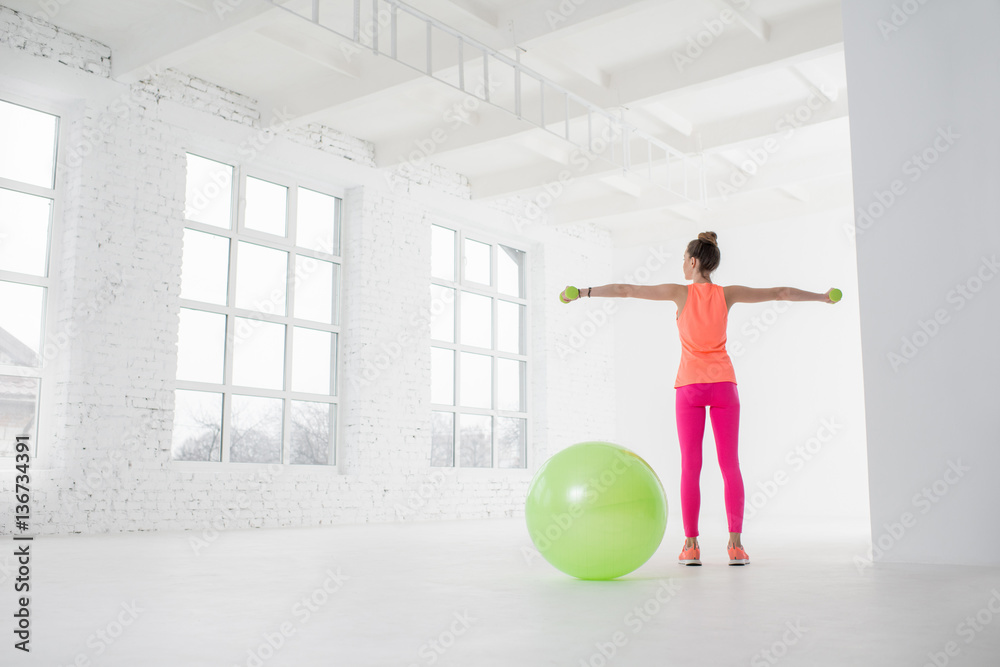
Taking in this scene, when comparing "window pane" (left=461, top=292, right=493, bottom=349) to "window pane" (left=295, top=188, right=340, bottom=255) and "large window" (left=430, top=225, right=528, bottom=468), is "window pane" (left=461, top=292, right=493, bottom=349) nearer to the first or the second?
"large window" (left=430, top=225, right=528, bottom=468)

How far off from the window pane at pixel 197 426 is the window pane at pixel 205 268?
2.67ft

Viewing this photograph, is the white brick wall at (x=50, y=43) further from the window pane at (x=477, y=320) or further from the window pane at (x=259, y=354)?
the window pane at (x=477, y=320)

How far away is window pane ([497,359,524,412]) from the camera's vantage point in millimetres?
10188

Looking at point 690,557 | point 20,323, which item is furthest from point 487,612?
point 20,323

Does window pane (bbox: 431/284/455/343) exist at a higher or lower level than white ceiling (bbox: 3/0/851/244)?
lower

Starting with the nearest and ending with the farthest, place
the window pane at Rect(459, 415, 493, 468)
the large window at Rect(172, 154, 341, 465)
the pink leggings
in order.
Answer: the pink leggings, the large window at Rect(172, 154, 341, 465), the window pane at Rect(459, 415, 493, 468)

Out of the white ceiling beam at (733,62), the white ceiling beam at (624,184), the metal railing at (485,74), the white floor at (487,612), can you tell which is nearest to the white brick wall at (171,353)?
the white ceiling beam at (624,184)

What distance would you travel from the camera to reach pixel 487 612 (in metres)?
2.45

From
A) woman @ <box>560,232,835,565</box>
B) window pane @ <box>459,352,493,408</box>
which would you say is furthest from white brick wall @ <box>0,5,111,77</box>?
woman @ <box>560,232,835,565</box>

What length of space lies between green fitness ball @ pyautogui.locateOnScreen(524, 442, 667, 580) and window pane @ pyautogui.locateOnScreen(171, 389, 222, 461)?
15.2 ft

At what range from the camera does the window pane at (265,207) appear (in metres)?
7.82

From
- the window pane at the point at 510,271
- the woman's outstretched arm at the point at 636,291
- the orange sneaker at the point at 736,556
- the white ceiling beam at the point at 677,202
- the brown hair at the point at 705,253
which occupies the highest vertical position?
the white ceiling beam at the point at 677,202

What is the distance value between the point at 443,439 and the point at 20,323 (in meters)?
4.37

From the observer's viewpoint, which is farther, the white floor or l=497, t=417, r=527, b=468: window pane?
l=497, t=417, r=527, b=468: window pane
